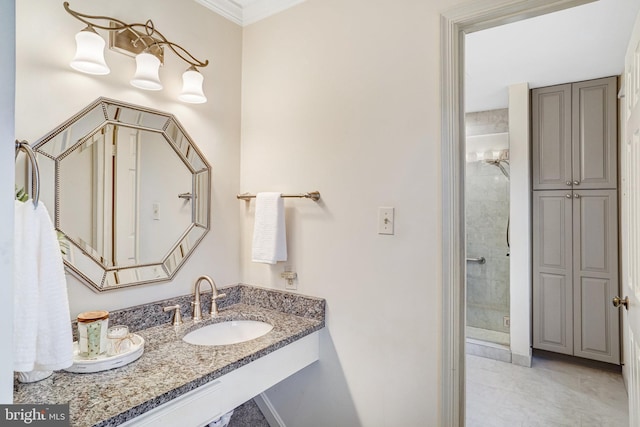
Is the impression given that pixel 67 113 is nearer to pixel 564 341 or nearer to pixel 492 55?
pixel 492 55

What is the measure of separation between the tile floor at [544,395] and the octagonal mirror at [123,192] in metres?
2.11

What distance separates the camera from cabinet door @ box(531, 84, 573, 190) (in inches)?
116

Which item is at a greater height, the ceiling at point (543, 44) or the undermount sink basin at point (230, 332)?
the ceiling at point (543, 44)

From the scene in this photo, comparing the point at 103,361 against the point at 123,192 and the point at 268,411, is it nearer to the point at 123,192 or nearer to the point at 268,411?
the point at 123,192

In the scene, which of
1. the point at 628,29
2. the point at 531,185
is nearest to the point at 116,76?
the point at 628,29

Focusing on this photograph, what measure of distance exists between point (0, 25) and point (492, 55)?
2790 millimetres

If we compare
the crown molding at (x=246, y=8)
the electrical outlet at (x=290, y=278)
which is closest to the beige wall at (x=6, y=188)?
the electrical outlet at (x=290, y=278)

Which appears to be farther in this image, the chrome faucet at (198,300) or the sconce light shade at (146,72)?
the chrome faucet at (198,300)

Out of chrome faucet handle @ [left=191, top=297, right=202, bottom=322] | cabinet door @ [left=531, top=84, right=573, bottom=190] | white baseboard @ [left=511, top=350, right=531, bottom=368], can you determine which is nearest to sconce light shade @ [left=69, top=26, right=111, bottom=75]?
chrome faucet handle @ [left=191, top=297, right=202, bottom=322]

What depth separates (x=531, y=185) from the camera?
122 inches

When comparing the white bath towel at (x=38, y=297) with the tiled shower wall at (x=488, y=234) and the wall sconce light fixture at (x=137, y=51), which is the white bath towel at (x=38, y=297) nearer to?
the wall sconce light fixture at (x=137, y=51)

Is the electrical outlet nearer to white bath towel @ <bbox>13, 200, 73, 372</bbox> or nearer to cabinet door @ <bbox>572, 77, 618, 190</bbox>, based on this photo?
white bath towel @ <bbox>13, 200, 73, 372</bbox>

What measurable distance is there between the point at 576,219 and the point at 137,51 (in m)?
3.32

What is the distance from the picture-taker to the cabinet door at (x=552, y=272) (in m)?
2.96
